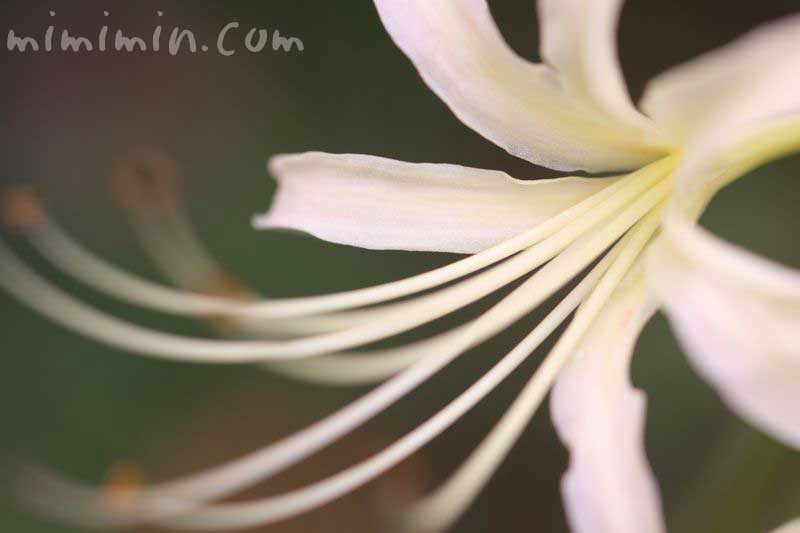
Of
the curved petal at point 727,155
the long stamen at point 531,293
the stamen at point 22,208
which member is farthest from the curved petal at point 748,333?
the stamen at point 22,208

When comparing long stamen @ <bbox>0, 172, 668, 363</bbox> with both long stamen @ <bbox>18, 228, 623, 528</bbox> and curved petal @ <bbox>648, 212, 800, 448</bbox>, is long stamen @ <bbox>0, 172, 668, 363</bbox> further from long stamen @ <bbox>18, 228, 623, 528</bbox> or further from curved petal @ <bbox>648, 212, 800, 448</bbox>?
curved petal @ <bbox>648, 212, 800, 448</bbox>

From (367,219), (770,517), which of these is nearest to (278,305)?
(367,219)

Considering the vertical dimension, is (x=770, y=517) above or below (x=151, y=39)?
below

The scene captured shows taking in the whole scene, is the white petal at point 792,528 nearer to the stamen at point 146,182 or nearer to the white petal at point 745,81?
the white petal at point 745,81

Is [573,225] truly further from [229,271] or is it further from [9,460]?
[229,271]

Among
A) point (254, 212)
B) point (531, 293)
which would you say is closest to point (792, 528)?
point (531, 293)

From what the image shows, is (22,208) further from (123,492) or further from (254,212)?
(254,212)
